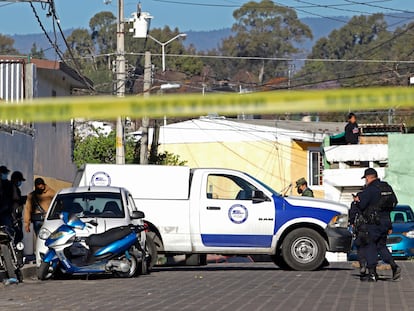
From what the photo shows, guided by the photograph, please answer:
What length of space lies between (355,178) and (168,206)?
22.1 metres

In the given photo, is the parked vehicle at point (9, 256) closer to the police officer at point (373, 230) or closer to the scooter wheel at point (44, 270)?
the scooter wheel at point (44, 270)

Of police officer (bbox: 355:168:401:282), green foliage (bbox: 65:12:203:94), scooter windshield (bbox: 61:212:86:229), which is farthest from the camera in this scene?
green foliage (bbox: 65:12:203:94)

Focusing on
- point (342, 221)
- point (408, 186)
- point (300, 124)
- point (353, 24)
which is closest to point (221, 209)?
point (342, 221)

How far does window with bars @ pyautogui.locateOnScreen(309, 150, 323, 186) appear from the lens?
158 ft

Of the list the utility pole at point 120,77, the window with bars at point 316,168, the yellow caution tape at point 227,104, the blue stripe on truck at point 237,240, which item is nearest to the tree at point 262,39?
the window with bars at point 316,168

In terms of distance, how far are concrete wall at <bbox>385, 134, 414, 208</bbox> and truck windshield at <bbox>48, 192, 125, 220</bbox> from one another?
23.8 m

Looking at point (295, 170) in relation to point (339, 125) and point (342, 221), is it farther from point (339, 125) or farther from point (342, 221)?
point (342, 221)

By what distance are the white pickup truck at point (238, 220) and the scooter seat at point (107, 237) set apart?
3283 mm

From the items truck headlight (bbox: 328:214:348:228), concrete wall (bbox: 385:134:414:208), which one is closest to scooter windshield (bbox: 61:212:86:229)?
truck headlight (bbox: 328:214:348:228)

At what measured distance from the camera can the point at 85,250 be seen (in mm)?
16328

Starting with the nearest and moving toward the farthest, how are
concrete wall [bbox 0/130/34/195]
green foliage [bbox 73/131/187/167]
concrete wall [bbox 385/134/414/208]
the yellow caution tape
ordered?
the yellow caution tape, concrete wall [bbox 0/130/34/195], concrete wall [bbox 385/134/414/208], green foliage [bbox 73/131/187/167]

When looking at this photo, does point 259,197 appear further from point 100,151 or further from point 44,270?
point 100,151

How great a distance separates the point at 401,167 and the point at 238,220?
71.5ft

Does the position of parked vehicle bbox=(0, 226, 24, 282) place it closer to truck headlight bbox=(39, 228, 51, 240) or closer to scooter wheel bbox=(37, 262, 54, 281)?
scooter wheel bbox=(37, 262, 54, 281)
